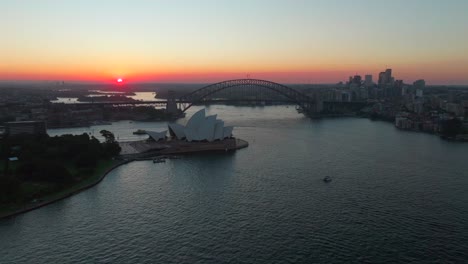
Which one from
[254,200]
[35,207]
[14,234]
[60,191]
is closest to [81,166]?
[60,191]

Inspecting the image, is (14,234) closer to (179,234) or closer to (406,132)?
(179,234)

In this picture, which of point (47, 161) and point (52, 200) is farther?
point (47, 161)

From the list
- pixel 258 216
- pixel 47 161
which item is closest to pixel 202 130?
pixel 47 161

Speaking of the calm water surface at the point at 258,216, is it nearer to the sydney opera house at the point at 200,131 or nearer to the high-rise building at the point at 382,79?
the sydney opera house at the point at 200,131

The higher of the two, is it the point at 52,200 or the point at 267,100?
the point at 267,100

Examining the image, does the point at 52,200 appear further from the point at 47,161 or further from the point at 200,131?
the point at 200,131

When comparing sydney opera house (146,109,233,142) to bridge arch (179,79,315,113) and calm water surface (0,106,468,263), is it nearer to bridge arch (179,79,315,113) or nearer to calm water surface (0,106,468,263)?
calm water surface (0,106,468,263)
